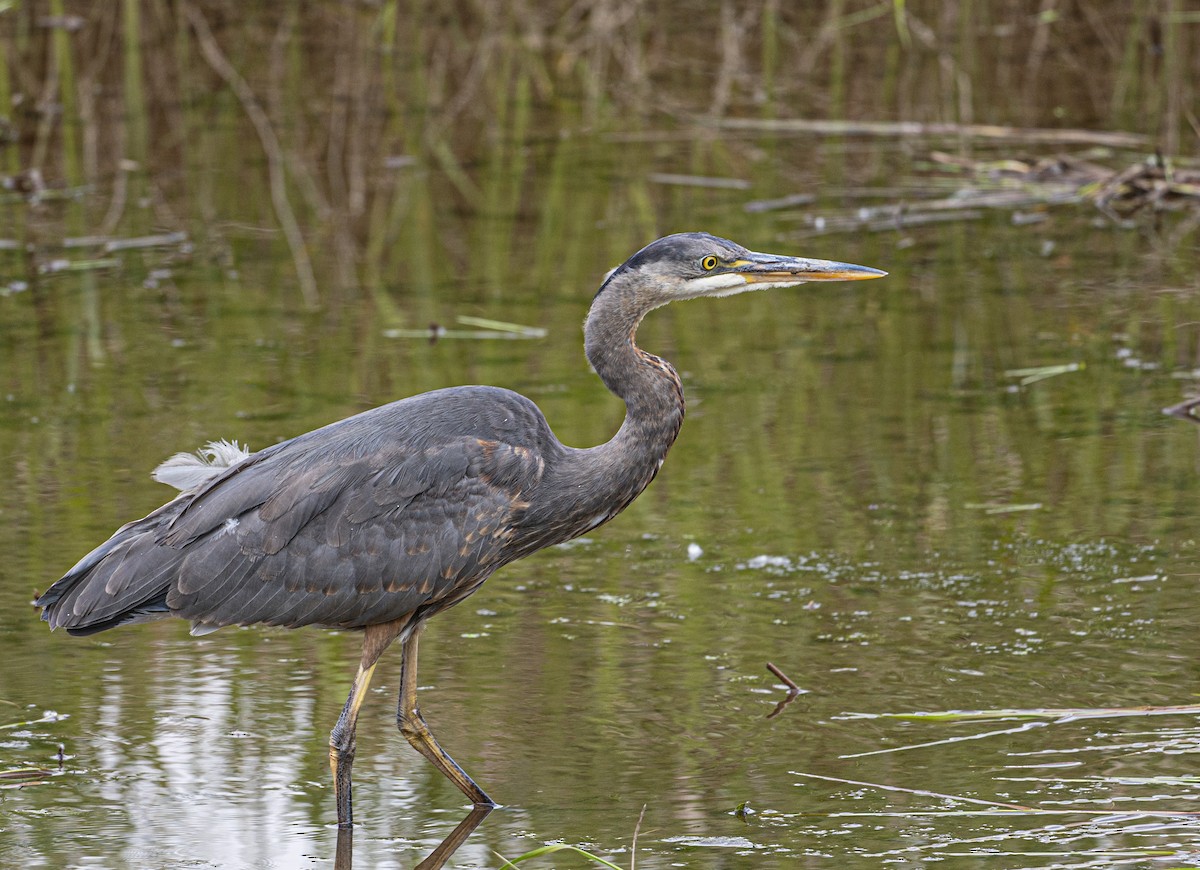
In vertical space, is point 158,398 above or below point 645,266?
below

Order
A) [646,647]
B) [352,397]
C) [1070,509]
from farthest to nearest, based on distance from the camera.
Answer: [352,397] < [1070,509] < [646,647]

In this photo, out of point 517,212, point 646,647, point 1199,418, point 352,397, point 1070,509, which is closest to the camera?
point 646,647

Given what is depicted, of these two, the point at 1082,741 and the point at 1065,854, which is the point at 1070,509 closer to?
the point at 1082,741

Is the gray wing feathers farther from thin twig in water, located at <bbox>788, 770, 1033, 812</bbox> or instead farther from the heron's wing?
thin twig in water, located at <bbox>788, 770, 1033, 812</bbox>

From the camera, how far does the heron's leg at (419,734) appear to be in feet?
17.4

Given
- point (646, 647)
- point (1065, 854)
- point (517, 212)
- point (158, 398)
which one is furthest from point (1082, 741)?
point (517, 212)

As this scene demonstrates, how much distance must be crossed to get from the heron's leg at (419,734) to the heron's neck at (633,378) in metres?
0.93

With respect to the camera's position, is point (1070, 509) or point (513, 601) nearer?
point (513, 601)

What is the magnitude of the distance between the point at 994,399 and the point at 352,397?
3085 mm

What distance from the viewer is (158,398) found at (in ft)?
29.4

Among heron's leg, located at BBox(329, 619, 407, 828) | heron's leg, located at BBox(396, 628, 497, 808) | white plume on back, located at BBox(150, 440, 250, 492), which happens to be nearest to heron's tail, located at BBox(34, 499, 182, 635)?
white plume on back, located at BBox(150, 440, 250, 492)

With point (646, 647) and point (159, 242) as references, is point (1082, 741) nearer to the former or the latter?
point (646, 647)

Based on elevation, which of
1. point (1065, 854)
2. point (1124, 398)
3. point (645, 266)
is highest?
point (645, 266)

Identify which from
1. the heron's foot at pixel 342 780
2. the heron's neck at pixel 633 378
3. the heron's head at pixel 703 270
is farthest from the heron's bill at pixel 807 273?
the heron's foot at pixel 342 780
